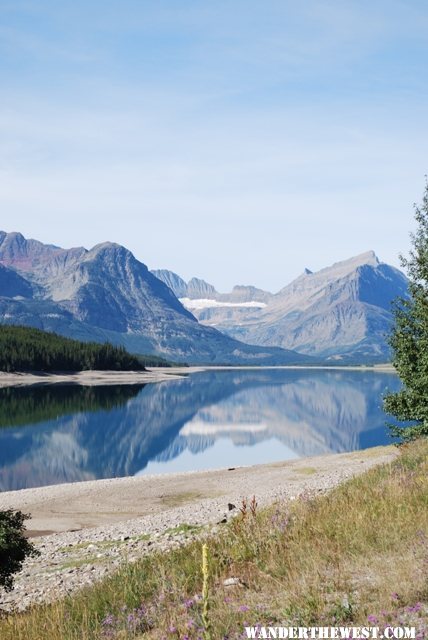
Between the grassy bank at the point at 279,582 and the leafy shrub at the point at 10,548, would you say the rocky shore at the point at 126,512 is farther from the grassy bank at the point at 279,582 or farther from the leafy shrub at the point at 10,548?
the grassy bank at the point at 279,582

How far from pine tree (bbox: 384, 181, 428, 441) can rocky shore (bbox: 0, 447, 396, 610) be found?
5780mm

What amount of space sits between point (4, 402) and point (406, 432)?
365ft

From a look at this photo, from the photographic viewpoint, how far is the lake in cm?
7431

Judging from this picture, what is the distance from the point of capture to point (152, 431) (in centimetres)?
11194

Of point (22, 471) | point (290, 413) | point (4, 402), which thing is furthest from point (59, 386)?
point (22, 471)

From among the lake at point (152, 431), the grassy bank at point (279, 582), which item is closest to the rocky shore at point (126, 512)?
the grassy bank at point (279, 582)

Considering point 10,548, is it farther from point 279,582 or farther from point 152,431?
point 152,431

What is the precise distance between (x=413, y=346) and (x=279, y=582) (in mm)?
29676

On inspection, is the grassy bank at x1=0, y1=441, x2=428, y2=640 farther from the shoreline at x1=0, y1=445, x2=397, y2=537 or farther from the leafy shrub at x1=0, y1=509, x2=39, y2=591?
the shoreline at x1=0, y1=445, x2=397, y2=537

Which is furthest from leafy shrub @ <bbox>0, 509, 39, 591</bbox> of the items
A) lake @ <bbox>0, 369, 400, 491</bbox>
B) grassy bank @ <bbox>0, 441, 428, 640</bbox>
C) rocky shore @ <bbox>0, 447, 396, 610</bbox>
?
lake @ <bbox>0, 369, 400, 491</bbox>

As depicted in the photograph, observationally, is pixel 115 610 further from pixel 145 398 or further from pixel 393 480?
pixel 145 398

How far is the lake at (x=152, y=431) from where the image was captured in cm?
7431

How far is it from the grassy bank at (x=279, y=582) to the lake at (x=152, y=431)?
1174 inches

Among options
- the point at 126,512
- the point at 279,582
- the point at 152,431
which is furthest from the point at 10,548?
the point at 152,431
